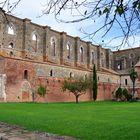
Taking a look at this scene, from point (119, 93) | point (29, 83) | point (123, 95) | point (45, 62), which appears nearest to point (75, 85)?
point (45, 62)

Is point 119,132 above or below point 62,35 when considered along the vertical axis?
below

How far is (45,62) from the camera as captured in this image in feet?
142

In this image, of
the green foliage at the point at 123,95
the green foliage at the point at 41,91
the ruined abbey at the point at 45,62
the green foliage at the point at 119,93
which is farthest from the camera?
the green foliage at the point at 119,93

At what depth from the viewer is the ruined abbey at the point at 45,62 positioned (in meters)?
37.4

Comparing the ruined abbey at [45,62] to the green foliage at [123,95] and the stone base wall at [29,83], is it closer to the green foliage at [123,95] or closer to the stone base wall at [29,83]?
the stone base wall at [29,83]

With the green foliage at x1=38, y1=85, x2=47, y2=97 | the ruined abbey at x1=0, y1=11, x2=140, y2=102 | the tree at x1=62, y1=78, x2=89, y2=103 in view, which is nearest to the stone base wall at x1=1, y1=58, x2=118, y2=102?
the ruined abbey at x1=0, y1=11, x2=140, y2=102

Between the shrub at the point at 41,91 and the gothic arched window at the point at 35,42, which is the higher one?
the gothic arched window at the point at 35,42

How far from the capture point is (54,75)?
4350cm

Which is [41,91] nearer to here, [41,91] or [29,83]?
[41,91]

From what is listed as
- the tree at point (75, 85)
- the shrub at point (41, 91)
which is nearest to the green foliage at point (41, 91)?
the shrub at point (41, 91)

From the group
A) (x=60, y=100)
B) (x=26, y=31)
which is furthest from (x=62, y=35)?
(x=60, y=100)

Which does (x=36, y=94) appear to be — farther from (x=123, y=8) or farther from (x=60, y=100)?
(x=123, y=8)

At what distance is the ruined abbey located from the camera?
3738cm

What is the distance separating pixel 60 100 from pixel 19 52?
8724 mm
